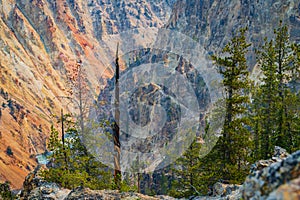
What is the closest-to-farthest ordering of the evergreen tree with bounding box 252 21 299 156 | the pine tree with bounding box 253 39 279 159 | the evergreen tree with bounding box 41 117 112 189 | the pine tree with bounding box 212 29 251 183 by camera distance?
1. the pine tree with bounding box 212 29 251 183
2. the evergreen tree with bounding box 41 117 112 189
3. the evergreen tree with bounding box 252 21 299 156
4. the pine tree with bounding box 253 39 279 159

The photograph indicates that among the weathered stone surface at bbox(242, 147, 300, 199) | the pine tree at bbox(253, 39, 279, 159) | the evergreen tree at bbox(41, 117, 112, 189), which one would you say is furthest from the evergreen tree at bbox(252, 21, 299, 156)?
the weathered stone surface at bbox(242, 147, 300, 199)

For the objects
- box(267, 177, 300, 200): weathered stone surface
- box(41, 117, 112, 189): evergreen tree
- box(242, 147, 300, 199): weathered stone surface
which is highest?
box(41, 117, 112, 189): evergreen tree

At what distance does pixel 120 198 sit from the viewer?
37.5 ft

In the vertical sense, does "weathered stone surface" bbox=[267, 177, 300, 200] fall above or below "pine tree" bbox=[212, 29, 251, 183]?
below

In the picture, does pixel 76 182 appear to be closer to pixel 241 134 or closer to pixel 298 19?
pixel 241 134

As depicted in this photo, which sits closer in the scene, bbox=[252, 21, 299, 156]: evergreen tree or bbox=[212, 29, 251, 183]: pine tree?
bbox=[212, 29, 251, 183]: pine tree

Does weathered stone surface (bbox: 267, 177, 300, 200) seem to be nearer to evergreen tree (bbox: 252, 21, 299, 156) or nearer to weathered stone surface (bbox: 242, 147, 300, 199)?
weathered stone surface (bbox: 242, 147, 300, 199)

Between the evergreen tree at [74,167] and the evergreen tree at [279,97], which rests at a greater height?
the evergreen tree at [279,97]

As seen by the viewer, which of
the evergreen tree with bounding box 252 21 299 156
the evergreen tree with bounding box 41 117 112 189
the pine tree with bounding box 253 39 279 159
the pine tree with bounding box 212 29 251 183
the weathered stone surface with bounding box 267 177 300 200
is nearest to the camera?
the weathered stone surface with bounding box 267 177 300 200

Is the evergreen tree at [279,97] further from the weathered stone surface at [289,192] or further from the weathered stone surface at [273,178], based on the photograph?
the weathered stone surface at [289,192]

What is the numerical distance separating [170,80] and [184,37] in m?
36.3

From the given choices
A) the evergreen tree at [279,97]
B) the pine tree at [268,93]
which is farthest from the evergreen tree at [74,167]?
the pine tree at [268,93]

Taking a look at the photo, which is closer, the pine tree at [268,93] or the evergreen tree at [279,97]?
the evergreen tree at [279,97]

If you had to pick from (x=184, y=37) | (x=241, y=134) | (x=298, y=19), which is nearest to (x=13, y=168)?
(x=184, y=37)
